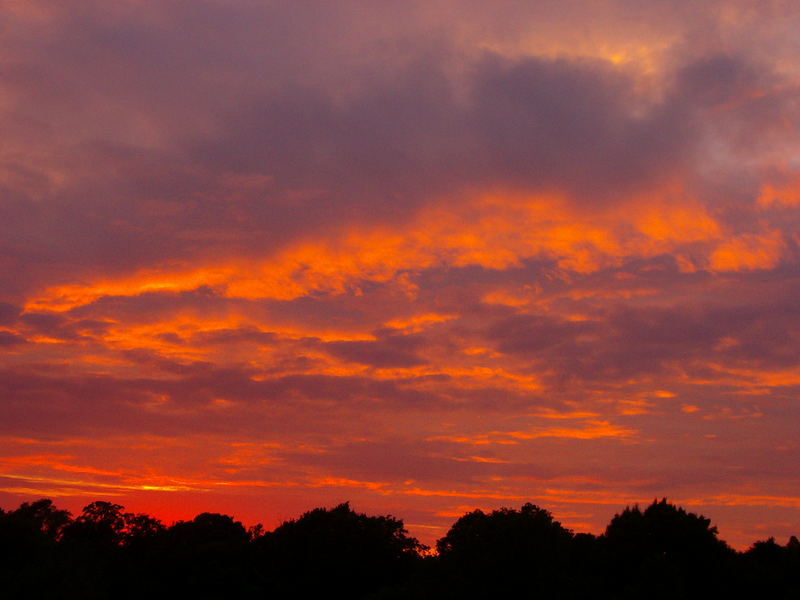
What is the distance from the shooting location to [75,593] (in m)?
65.6

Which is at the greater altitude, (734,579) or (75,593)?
(734,579)

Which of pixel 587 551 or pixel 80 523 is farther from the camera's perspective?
pixel 80 523

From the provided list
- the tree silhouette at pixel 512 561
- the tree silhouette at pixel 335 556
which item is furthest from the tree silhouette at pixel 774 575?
the tree silhouette at pixel 335 556

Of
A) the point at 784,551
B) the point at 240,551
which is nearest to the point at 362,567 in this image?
→ the point at 240,551

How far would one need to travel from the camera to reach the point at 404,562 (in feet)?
326

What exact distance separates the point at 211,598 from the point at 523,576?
3382cm

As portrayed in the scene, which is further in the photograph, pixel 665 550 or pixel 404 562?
pixel 404 562

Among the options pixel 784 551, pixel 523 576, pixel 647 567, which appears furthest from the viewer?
pixel 523 576

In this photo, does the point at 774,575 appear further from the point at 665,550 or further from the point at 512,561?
the point at 512,561

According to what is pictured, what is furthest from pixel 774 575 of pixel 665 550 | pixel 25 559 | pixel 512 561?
pixel 25 559

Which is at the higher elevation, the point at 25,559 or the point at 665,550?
the point at 665,550

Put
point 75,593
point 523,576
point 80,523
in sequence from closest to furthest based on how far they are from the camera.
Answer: point 75,593
point 523,576
point 80,523

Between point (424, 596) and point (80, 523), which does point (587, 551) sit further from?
point (80, 523)

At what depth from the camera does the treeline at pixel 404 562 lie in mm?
71000
